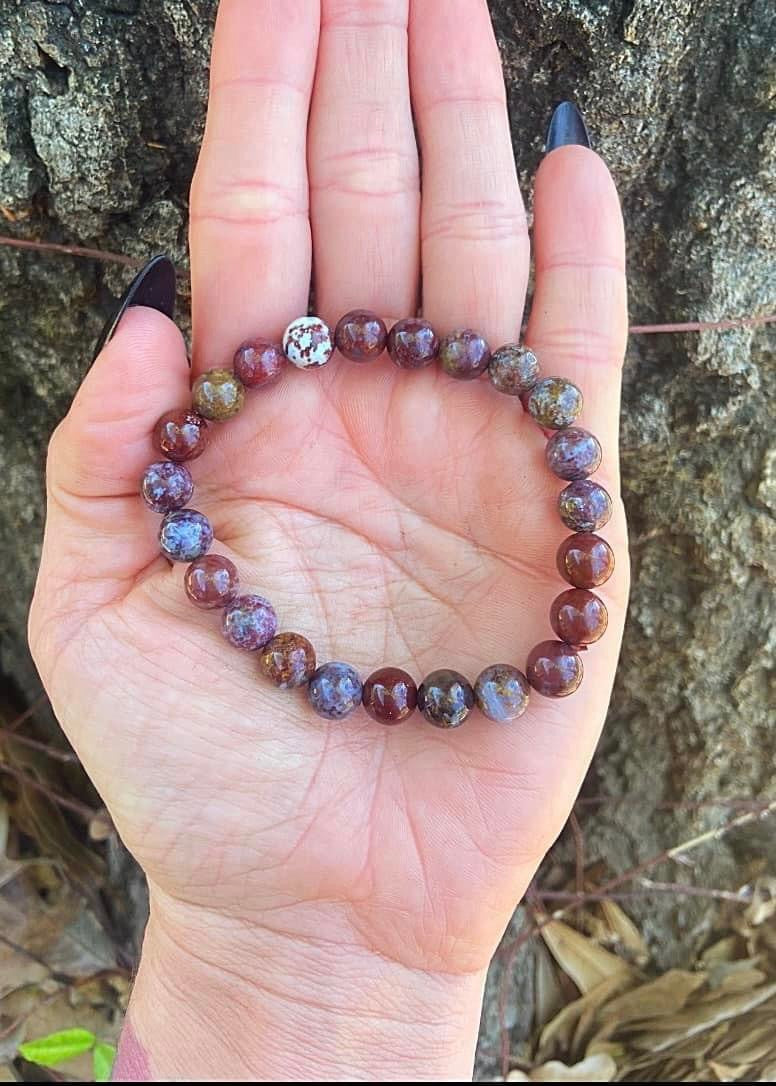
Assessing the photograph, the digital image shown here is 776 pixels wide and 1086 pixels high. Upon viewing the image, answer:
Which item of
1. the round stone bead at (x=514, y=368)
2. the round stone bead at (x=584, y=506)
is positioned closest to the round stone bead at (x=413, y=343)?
the round stone bead at (x=514, y=368)

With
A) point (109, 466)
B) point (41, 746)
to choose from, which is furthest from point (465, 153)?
point (41, 746)

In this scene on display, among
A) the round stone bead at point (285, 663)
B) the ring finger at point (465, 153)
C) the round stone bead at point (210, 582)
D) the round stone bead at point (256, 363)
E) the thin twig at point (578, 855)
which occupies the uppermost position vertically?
the ring finger at point (465, 153)

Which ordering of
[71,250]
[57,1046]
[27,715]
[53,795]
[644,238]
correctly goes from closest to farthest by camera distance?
[71,250]
[644,238]
[57,1046]
[53,795]
[27,715]

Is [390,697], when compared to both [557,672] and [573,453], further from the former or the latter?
[573,453]

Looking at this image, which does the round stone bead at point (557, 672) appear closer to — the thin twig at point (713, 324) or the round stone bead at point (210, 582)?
the round stone bead at point (210, 582)

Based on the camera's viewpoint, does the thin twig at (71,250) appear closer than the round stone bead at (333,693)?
No

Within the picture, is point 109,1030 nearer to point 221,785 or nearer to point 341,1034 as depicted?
point 341,1034
